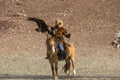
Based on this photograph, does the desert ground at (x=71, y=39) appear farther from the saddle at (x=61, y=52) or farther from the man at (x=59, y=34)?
the man at (x=59, y=34)

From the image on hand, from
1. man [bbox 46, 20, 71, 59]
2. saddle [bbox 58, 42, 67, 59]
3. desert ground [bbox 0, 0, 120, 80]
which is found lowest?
desert ground [bbox 0, 0, 120, 80]

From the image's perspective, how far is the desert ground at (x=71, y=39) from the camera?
2125 centimetres

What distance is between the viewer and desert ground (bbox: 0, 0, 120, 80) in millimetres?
21250

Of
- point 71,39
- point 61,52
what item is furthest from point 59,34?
point 71,39

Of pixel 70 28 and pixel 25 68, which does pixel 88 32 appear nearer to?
pixel 70 28

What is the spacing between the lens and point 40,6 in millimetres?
36188

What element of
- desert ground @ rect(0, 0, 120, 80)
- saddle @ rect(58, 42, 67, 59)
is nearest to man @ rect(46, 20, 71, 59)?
saddle @ rect(58, 42, 67, 59)

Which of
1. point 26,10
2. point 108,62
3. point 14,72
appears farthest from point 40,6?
point 14,72

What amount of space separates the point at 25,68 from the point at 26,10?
44.0ft

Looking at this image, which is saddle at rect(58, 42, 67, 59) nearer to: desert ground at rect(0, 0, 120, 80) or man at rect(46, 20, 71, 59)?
man at rect(46, 20, 71, 59)

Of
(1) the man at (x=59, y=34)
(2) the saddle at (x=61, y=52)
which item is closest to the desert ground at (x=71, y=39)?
(2) the saddle at (x=61, y=52)

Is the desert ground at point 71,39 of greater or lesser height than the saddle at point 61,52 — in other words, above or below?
below

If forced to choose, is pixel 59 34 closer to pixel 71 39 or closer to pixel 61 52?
pixel 61 52

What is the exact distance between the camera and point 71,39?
31250 mm
